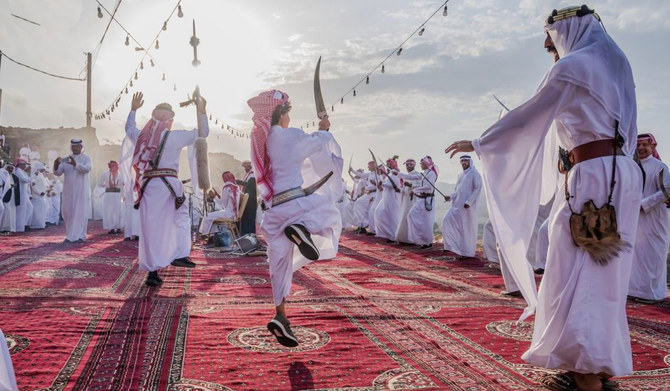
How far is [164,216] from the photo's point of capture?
5.30 meters

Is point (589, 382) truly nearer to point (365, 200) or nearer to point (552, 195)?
point (552, 195)

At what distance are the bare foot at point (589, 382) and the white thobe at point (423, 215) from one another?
8.14 m

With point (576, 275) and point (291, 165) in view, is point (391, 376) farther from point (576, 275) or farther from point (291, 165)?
point (291, 165)

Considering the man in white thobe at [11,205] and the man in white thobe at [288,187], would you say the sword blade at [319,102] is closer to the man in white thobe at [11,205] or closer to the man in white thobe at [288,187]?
the man in white thobe at [288,187]

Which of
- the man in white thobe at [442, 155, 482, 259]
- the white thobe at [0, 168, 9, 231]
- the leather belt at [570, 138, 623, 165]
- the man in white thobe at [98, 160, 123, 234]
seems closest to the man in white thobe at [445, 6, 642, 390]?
the leather belt at [570, 138, 623, 165]

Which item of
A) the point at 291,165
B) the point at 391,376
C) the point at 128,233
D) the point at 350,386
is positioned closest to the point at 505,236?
the point at 391,376

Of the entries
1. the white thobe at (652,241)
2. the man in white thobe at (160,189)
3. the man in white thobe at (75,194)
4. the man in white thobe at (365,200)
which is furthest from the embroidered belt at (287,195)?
the man in white thobe at (365,200)

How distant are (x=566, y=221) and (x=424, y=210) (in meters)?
8.20

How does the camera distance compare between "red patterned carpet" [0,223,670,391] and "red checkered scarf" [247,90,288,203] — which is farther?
"red checkered scarf" [247,90,288,203]

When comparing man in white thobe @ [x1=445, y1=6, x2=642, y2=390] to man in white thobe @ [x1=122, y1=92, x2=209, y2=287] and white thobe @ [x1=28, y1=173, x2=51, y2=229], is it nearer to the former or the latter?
man in white thobe @ [x1=122, y1=92, x2=209, y2=287]

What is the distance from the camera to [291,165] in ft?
11.0

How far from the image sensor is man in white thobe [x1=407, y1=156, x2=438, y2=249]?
10.4 m

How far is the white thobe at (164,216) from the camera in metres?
5.18

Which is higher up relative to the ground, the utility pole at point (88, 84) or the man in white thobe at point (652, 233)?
the utility pole at point (88, 84)
